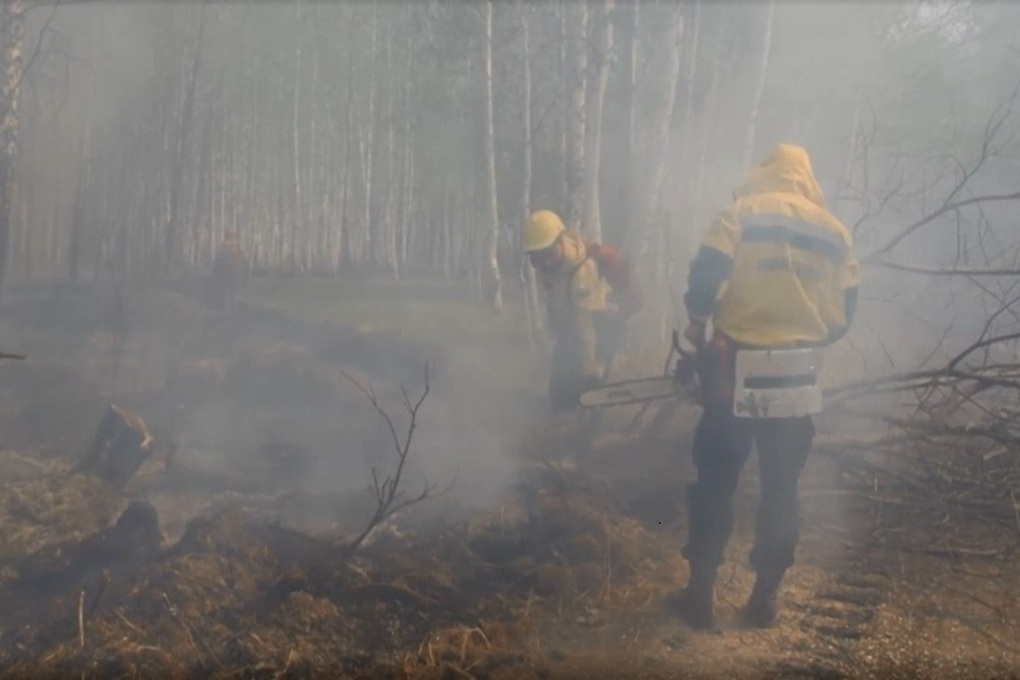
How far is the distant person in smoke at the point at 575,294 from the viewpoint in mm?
5500

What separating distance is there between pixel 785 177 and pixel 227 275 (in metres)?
8.86

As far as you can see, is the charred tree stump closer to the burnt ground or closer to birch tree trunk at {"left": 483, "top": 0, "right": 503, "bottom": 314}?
the burnt ground

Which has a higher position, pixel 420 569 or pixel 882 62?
pixel 882 62

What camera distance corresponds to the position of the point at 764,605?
365 cm

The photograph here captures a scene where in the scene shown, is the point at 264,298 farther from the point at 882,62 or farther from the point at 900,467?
the point at 900,467

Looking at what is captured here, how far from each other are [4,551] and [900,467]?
491 centimetres

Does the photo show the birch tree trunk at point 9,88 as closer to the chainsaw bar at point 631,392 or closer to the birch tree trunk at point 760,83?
the chainsaw bar at point 631,392

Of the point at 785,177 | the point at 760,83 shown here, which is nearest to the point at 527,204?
the point at 760,83

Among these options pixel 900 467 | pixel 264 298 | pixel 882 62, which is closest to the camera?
pixel 900 467

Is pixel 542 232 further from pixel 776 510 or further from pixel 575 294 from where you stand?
pixel 776 510

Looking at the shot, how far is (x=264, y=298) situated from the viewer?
47.0 feet

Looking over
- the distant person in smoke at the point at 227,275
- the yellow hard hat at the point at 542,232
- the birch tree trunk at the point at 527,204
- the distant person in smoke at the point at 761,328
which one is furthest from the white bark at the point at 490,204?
the distant person in smoke at the point at 761,328

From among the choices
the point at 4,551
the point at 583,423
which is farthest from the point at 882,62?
the point at 4,551

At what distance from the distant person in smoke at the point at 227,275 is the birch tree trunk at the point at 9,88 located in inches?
102
